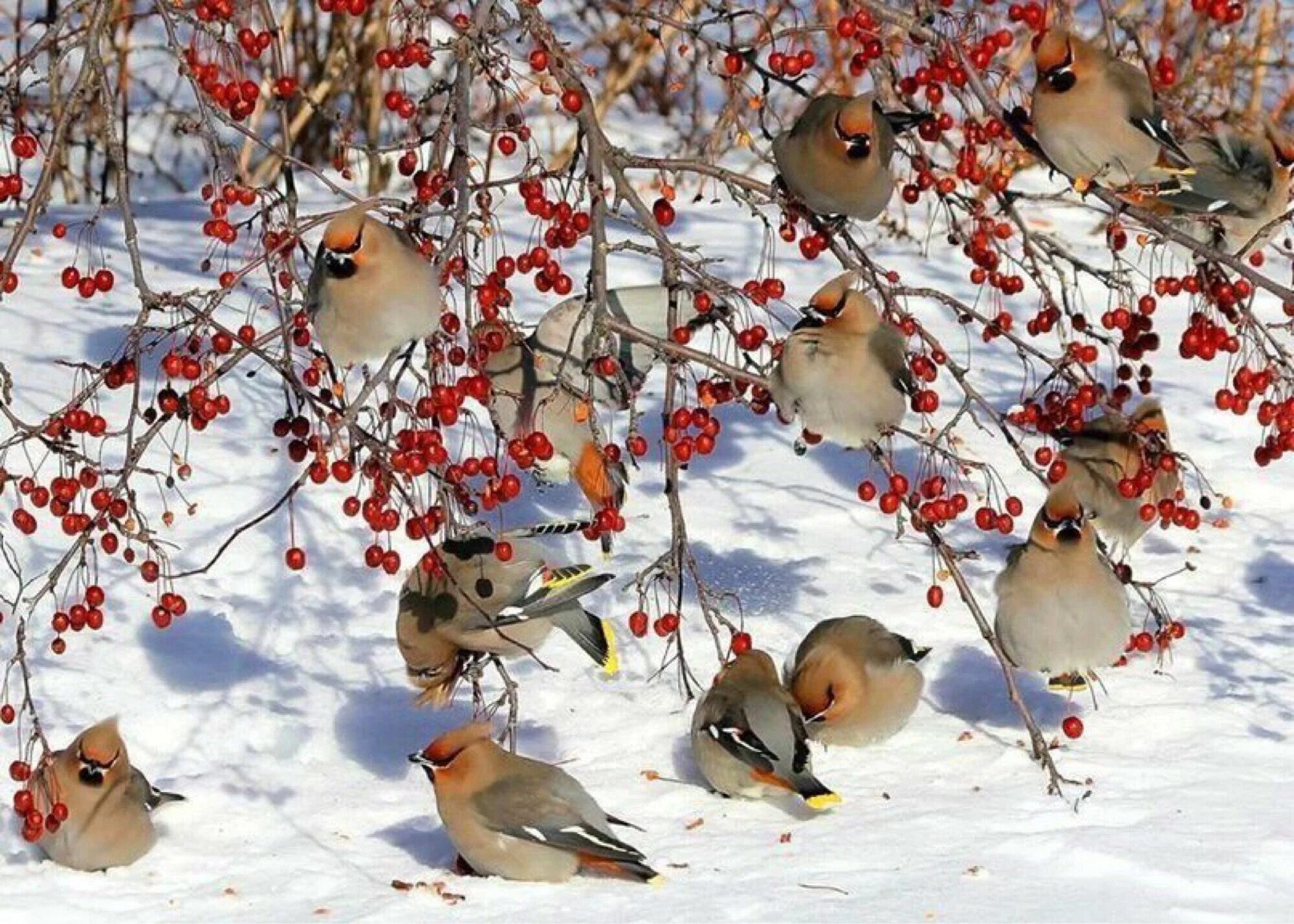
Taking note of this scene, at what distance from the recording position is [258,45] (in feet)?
13.1

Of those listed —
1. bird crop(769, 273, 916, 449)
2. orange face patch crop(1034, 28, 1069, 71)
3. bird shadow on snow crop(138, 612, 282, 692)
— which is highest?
orange face patch crop(1034, 28, 1069, 71)

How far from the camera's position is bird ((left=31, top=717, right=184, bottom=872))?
153 inches

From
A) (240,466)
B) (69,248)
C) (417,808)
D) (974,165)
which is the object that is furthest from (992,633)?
(69,248)

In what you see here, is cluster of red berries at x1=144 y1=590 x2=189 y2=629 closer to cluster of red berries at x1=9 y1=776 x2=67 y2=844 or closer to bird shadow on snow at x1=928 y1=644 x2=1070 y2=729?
cluster of red berries at x1=9 y1=776 x2=67 y2=844

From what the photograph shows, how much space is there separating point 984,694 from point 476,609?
1.17 m

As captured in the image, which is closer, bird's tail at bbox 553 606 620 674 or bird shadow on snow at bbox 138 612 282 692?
bird's tail at bbox 553 606 620 674

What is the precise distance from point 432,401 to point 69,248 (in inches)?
A: 149

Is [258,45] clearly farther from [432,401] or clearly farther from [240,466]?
[240,466]

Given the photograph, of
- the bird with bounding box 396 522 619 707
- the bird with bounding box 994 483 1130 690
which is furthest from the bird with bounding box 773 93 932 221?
the bird with bounding box 396 522 619 707

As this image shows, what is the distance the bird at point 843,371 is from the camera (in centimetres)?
446

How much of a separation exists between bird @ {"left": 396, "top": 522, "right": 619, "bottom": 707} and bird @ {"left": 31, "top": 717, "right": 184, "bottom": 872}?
0.59 metres

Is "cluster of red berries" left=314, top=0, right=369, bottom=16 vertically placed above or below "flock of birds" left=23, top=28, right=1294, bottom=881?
above

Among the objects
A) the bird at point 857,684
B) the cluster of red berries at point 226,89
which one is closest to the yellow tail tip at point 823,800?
the bird at point 857,684

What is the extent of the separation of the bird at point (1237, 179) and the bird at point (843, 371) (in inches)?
28.6
